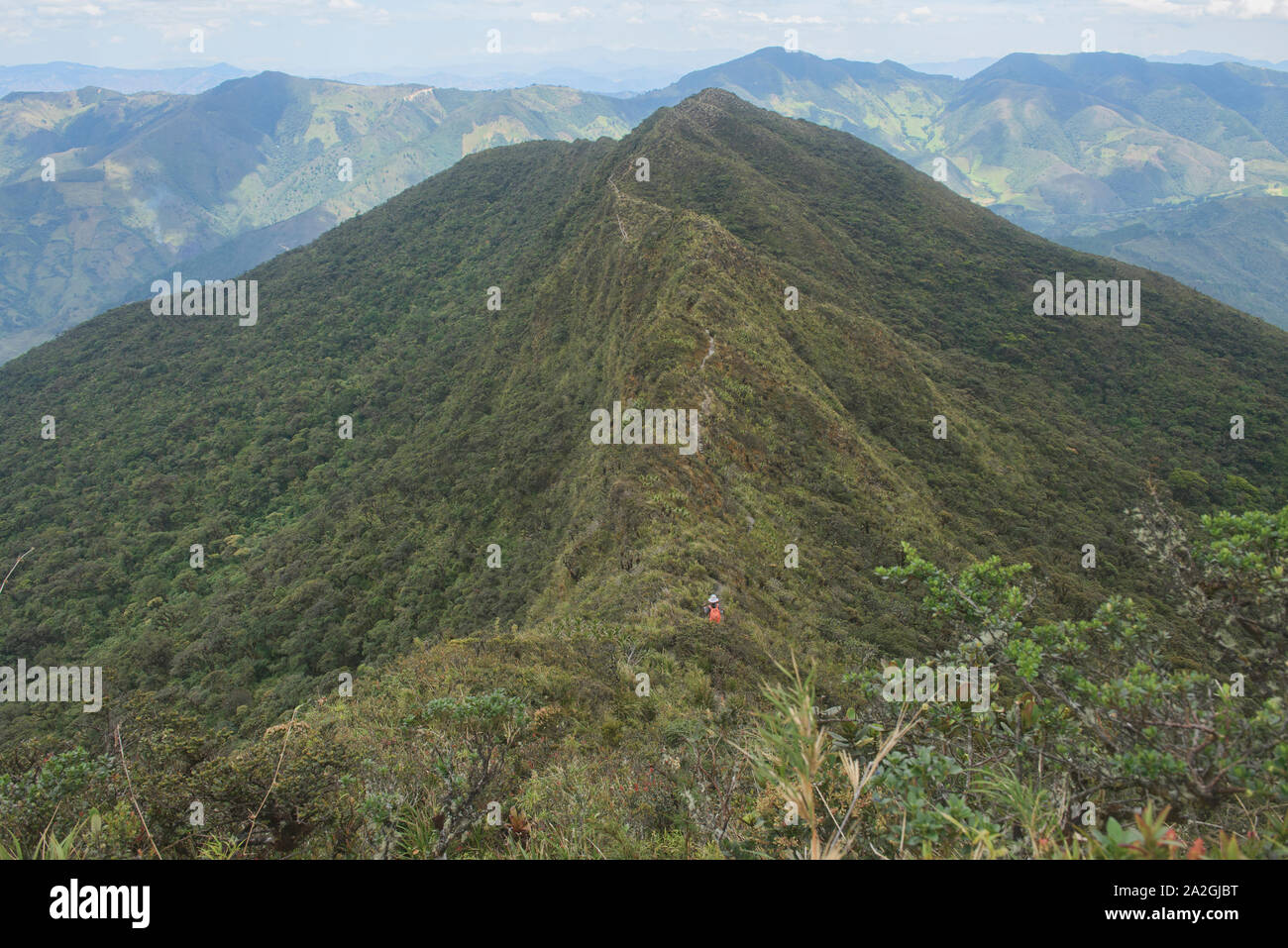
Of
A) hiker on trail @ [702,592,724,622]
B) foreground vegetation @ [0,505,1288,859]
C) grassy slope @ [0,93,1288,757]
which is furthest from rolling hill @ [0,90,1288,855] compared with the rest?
hiker on trail @ [702,592,724,622]

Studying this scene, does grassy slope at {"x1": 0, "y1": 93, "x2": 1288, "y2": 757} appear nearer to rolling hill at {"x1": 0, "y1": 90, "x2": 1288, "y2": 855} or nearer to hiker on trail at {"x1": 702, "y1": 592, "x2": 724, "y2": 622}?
rolling hill at {"x1": 0, "y1": 90, "x2": 1288, "y2": 855}

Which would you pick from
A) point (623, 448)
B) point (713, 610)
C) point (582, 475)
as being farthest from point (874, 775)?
point (582, 475)

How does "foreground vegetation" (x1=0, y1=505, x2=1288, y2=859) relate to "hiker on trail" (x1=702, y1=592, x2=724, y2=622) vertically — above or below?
above

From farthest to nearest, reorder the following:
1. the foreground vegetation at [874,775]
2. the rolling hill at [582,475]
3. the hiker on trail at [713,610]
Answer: the hiker on trail at [713,610] → the rolling hill at [582,475] → the foreground vegetation at [874,775]

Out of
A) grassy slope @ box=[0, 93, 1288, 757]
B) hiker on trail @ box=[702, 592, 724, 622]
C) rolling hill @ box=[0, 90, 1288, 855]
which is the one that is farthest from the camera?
grassy slope @ box=[0, 93, 1288, 757]

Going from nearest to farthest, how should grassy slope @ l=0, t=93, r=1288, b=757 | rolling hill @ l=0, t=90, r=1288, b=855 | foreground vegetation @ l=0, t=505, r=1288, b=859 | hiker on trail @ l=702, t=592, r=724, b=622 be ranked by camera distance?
foreground vegetation @ l=0, t=505, r=1288, b=859 < rolling hill @ l=0, t=90, r=1288, b=855 < hiker on trail @ l=702, t=592, r=724, b=622 < grassy slope @ l=0, t=93, r=1288, b=757

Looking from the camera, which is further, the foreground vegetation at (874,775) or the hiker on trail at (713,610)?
the hiker on trail at (713,610)

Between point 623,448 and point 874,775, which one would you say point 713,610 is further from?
point 874,775

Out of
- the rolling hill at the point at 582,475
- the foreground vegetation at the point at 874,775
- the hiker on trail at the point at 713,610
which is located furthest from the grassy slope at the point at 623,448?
the foreground vegetation at the point at 874,775

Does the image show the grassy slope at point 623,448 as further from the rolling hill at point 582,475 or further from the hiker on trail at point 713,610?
the hiker on trail at point 713,610

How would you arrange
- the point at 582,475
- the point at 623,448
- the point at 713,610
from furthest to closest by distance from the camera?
the point at 582,475 < the point at 623,448 < the point at 713,610

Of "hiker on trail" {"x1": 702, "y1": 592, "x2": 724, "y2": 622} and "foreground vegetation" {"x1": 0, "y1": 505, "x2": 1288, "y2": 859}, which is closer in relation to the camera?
"foreground vegetation" {"x1": 0, "y1": 505, "x2": 1288, "y2": 859}
